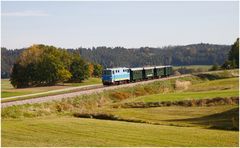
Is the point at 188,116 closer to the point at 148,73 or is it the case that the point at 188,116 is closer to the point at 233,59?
the point at 148,73

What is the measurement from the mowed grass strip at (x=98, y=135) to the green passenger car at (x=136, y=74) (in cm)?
3932

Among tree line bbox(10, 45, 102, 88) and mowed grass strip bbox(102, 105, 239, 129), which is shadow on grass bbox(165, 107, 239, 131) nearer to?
mowed grass strip bbox(102, 105, 239, 129)

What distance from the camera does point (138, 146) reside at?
62.1 feet

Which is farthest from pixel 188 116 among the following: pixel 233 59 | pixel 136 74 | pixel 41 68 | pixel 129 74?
pixel 233 59

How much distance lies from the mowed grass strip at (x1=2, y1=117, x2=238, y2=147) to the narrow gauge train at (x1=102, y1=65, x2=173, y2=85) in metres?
31.9

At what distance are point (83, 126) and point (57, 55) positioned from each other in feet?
186

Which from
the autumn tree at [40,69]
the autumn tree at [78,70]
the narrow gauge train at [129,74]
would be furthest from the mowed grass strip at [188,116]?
the autumn tree at [78,70]

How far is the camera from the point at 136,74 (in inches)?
2635

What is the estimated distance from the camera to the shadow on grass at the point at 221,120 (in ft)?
88.4

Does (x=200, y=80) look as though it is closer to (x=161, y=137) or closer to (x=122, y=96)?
(x=122, y=96)

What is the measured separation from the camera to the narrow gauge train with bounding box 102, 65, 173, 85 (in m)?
57.9

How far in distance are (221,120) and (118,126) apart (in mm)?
7957

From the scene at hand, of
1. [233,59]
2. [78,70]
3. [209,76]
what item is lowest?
[209,76]

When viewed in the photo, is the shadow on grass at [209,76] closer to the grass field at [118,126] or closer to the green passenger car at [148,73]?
the green passenger car at [148,73]
